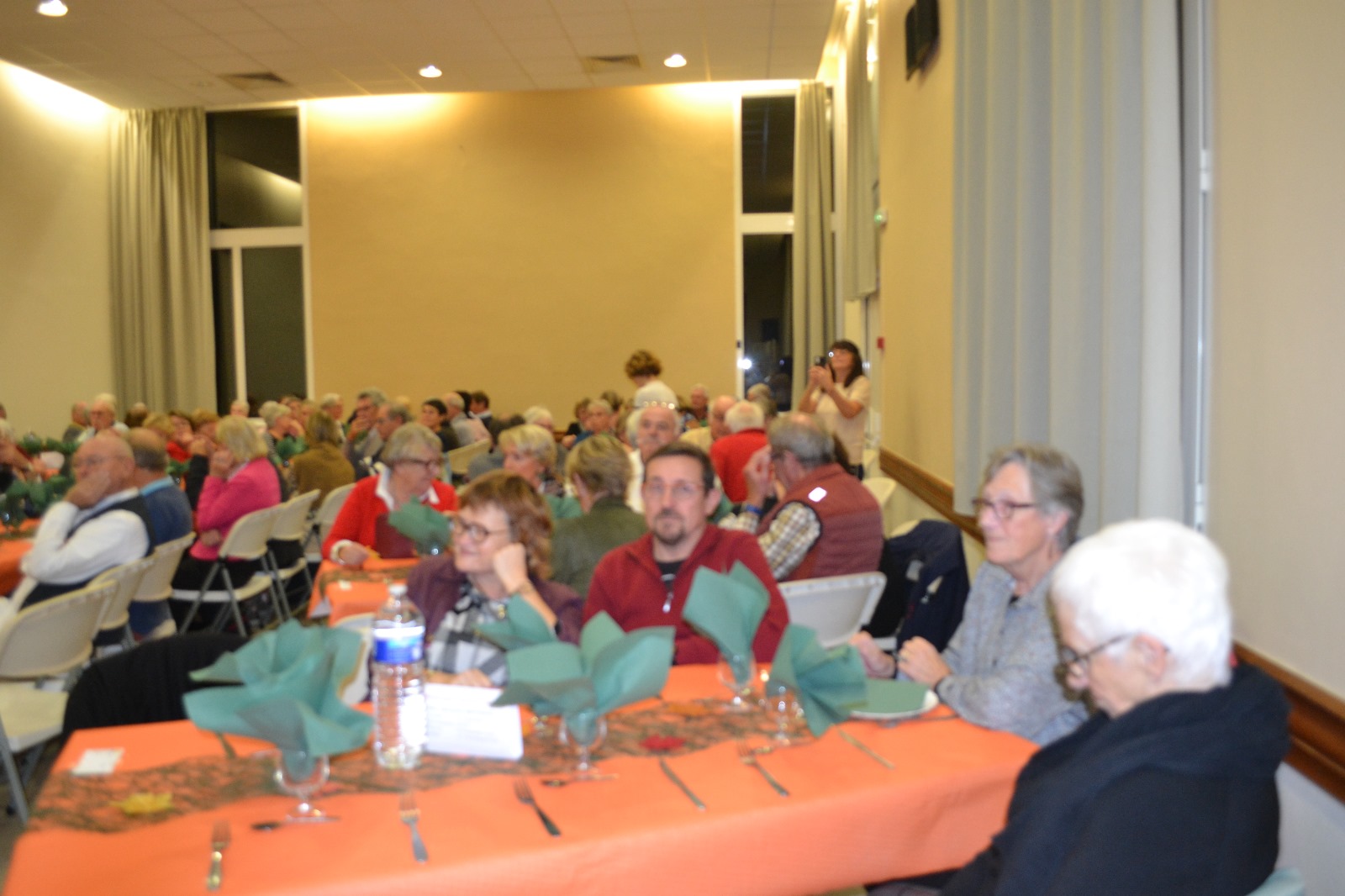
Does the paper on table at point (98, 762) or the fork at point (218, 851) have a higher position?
the paper on table at point (98, 762)

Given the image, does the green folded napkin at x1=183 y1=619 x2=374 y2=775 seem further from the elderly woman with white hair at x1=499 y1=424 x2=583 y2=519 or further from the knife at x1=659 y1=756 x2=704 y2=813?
the elderly woman with white hair at x1=499 y1=424 x2=583 y2=519

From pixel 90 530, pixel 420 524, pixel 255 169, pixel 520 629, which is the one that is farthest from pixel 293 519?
pixel 255 169

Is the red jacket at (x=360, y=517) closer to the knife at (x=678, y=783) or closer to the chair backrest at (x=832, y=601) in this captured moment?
the chair backrest at (x=832, y=601)

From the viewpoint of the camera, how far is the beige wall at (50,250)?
10141 millimetres

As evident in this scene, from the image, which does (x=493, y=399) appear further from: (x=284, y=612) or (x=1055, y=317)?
(x=1055, y=317)

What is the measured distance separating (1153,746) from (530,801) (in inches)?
36.7

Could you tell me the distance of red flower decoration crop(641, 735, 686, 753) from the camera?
→ 1.98 meters

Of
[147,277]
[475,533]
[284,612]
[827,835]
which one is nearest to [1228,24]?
[827,835]

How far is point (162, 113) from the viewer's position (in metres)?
11.6

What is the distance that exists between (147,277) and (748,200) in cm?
642

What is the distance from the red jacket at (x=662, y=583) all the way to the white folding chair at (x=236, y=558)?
9.57 ft

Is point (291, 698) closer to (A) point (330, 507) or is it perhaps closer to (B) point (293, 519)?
(B) point (293, 519)

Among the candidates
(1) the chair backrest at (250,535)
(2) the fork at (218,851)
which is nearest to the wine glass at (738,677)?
(2) the fork at (218,851)

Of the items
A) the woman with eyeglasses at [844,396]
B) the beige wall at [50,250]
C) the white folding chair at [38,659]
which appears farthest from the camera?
the beige wall at [50,250]
